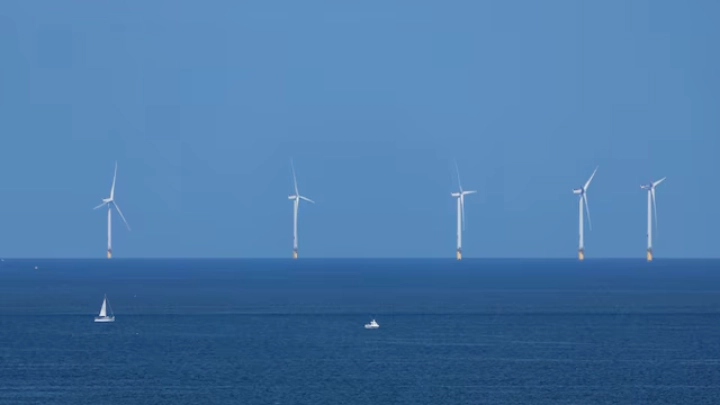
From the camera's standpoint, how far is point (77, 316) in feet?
464

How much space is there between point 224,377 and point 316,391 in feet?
26.9

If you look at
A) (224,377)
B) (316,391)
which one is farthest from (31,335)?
(316,391)

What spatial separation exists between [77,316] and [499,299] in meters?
62.6

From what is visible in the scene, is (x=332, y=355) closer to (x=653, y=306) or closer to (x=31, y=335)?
(x=31, y=335)

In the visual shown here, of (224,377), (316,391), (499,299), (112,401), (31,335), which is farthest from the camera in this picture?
(499,299)

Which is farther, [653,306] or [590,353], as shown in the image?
[653,306]

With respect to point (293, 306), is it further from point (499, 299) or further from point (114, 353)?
point (114, 353)

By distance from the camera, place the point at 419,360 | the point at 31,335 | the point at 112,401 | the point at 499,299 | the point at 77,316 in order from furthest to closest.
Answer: the point at 499,299
the point at 77,316
the point at 31,335
the point at 419,360
the point at 112,401

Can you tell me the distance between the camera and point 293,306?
164 meters

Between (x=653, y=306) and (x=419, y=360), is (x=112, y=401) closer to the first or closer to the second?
(x=419, y=360)

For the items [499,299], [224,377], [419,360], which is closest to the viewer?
[224,377]

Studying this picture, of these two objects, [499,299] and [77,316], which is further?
[499,299]

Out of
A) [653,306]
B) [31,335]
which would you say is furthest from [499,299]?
[31,335]

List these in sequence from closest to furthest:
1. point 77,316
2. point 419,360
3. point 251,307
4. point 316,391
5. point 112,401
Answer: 1. point 112,401
2. point 316,391
3. point 419,360
4. point 77,316
5. point 251,307
